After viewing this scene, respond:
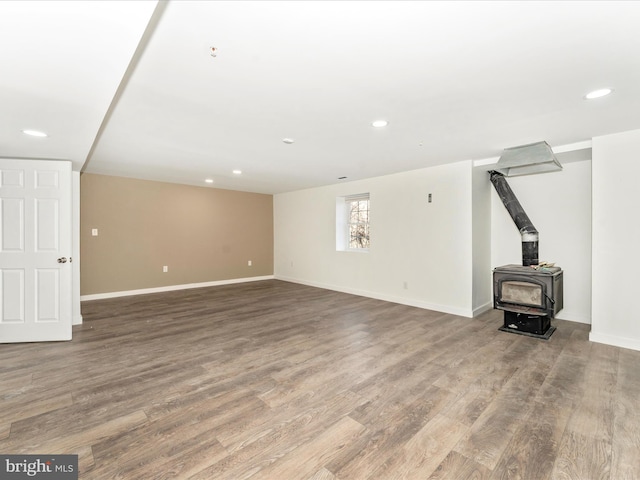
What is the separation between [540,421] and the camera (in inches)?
78.4

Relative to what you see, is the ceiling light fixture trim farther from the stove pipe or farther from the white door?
the stove pipe

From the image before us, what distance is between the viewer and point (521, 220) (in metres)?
4.12

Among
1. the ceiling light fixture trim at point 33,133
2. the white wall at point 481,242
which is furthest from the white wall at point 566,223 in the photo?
the ceiling light fixture trim at point 33,133

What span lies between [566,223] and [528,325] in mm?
1683

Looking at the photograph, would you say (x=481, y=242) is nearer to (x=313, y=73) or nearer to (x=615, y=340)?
(x=615, y=340)

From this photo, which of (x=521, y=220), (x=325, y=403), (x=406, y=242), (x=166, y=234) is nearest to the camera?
(x=325, y=403)

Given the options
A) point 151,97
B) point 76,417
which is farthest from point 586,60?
point 76,417

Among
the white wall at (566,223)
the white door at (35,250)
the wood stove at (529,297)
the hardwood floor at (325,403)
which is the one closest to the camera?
the hardwood floor at (325,403)

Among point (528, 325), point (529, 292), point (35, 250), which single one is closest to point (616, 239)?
point (529, 292)

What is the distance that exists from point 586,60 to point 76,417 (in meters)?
3.94

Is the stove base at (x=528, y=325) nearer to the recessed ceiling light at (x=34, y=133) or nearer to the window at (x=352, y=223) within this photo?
the window at (x=352, y=223)

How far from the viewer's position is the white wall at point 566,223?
4125 millimetres

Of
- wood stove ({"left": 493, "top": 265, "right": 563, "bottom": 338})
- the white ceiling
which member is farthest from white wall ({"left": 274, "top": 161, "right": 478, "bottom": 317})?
the white ceiling

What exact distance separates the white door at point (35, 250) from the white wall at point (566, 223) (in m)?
6.11
